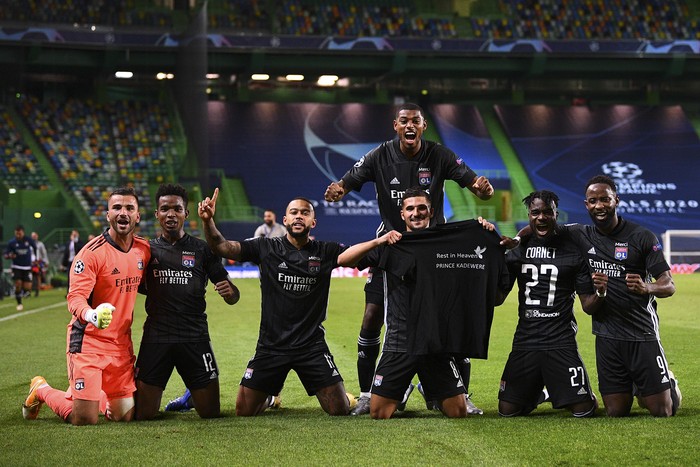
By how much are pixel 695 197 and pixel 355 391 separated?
35.5 m

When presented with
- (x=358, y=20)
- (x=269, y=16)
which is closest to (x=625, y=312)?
(x=269, y=16)

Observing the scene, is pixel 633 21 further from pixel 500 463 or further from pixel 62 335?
pixel 500 463

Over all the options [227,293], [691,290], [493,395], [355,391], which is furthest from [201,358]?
[691,290]

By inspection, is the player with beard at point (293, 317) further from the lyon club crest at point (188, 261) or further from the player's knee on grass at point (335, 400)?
the lyon club crest at point (188, 261)

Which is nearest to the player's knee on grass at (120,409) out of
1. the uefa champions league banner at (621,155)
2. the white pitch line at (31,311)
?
the white pitch line at (31,311)

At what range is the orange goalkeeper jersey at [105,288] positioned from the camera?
23.4ft

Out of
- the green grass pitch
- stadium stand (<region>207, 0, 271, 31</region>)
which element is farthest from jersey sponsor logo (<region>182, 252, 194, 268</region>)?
stadium stand (<region>207, 0, 271, 31</region>)

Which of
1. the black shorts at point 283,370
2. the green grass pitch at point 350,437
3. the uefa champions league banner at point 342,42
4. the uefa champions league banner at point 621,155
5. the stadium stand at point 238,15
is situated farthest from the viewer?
the uefa champions league banner at point 621,155

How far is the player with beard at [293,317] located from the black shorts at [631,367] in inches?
78.5

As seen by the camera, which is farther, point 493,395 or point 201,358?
point 493,395

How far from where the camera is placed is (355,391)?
8.93 metres

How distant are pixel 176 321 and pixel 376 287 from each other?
1.64 metres

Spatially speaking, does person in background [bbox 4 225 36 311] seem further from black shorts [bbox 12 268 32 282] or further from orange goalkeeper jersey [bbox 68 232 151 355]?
orange goalkeeper jersey [bbox 68 232 151 355]

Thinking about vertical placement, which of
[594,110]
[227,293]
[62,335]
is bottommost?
[62,335]
